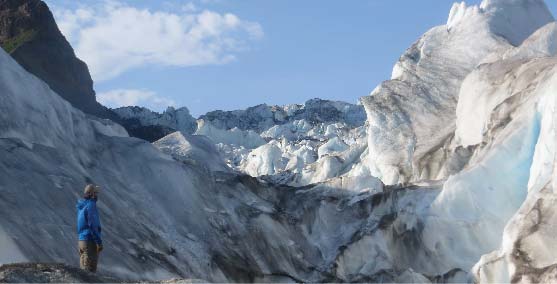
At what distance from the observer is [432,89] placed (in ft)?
121

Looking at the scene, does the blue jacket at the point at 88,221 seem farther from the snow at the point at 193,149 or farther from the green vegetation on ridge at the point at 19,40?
the green vegetation on ridge at the point at 19,40

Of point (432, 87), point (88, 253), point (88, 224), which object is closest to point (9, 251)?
point (88, 253)

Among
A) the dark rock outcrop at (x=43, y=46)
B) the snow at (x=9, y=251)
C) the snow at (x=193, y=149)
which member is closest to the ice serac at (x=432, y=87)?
the snow at (x=193, y=149)

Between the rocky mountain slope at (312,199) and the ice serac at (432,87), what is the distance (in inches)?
5.7

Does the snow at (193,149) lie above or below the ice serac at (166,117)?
below

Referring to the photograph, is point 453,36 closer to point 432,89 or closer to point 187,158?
point 432,89

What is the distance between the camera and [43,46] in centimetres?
6562

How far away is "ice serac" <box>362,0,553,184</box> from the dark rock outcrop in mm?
32695

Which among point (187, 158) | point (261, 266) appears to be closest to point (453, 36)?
point (187, 158)

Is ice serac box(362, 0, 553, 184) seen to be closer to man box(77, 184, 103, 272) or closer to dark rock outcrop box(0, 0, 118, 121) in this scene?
man box(77, 184, 103, 272)

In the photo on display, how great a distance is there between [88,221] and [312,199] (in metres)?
17.7

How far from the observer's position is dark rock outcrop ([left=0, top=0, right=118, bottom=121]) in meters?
63.4

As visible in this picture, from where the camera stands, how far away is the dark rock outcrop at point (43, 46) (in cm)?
6338

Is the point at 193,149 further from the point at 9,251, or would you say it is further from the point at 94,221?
the point at 94,221
